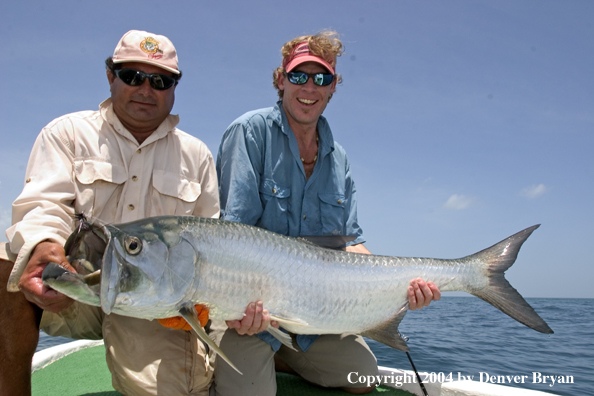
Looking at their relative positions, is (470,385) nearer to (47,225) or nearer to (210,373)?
(210,373)

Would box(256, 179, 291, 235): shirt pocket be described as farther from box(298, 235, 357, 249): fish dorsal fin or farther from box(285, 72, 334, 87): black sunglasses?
box(285, 72, 334, 87): black sunglasses

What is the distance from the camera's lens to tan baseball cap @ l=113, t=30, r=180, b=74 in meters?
3.56

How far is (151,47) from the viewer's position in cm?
361

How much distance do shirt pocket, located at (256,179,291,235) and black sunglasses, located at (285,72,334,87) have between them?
102cm

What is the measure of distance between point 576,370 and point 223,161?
811cm

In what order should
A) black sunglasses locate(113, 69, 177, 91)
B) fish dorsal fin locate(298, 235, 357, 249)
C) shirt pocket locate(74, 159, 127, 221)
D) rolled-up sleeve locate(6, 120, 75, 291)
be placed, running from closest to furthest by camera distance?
rolled-up sleeve locate(6, 120, 75, 291) → shirt pocket locate(74, 159, 127, 221) → fish dorsal fin locate(298, 235, 357, 249) → black sunglasses locate(113, 69, 177, 91)

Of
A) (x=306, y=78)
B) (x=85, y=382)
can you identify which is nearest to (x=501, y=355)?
(x=306, y=78)

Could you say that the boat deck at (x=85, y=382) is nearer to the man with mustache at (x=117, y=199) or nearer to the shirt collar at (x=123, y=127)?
the man with mustache at (x=117, y=199)

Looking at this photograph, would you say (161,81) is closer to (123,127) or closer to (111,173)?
(123,127)

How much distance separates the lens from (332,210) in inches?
169

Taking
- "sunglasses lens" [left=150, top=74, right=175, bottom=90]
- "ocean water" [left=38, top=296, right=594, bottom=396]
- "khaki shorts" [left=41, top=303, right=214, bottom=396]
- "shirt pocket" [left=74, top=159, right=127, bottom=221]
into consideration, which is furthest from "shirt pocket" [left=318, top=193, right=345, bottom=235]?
"ocean water" [left=38, top=296, right=594, bottom=396]

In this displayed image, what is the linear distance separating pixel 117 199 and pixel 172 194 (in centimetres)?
43

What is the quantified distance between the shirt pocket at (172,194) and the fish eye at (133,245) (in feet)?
3.88

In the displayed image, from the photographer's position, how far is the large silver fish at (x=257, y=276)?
237 centimetres
